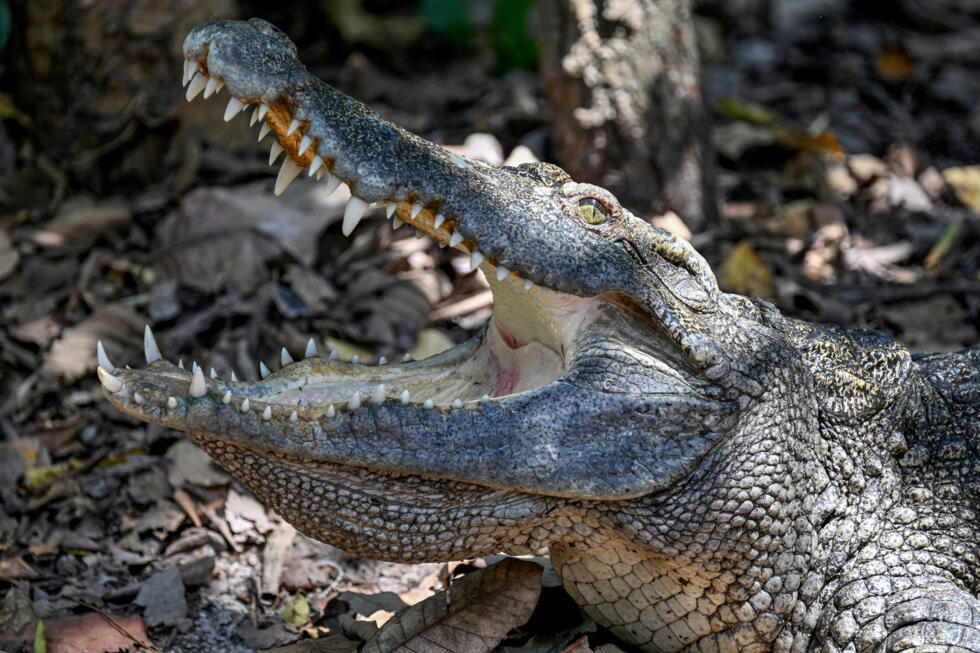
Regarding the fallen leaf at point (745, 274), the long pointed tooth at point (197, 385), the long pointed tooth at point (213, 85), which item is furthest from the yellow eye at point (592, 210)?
the fallen leaf at point (745, 274)

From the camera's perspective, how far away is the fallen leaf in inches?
219

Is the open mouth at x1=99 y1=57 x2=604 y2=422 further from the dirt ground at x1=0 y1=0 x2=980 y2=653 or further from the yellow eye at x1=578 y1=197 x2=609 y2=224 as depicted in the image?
the dirt ground at x1=0 y1=0 x2=980 y2=653

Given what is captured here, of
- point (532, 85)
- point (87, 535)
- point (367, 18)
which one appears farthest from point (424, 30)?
point (87, 535)

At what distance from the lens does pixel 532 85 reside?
26.3 feet

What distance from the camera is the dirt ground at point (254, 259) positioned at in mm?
3893

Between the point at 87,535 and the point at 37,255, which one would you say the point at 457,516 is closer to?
the point at 87,535

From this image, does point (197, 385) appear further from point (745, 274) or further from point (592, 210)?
point (745, 274)

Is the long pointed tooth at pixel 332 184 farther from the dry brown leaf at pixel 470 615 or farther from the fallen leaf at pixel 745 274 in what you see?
the fallen leaf at pixel 745 274

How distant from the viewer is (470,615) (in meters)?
3.26

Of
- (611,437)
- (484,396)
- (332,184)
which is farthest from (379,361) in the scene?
(611,437)

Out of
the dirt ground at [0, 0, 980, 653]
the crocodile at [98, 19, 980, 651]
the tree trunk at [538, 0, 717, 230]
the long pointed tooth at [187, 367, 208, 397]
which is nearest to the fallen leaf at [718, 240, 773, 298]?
the dirt ground at [0, 0, 980, 653]

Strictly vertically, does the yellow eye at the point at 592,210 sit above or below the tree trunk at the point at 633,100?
above

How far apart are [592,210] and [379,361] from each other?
0.92 metres

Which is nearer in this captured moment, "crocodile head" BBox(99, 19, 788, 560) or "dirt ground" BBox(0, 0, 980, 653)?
"crocodile head" BBox(99, 19, 788, 560)
